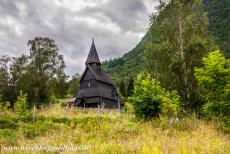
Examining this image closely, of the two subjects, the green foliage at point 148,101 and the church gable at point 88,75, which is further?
the church gable at point 88,75

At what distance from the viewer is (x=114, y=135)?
14008 millimetres

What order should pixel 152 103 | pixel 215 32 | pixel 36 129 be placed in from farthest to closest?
pixel 215 32 < pixel 152 103 < pixel 36 129

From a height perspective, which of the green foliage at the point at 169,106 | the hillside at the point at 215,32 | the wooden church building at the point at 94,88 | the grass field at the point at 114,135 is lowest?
the grass field at the point at 114,135

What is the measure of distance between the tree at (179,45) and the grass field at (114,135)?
4517 mm

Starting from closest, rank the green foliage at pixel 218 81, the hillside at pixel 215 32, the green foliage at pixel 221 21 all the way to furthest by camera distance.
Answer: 1. the green foliage at pixel 218 81
2. the green foliage at pixel 221 21
3. the hillside at pixel 215 32

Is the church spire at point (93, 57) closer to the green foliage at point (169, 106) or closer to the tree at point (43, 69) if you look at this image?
the tree at point (43, 69)

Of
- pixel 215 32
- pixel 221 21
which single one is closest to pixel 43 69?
pixel 215 32

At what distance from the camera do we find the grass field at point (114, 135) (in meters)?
10.2

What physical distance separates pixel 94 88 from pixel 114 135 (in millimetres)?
37009

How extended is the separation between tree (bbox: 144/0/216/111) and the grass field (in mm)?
4517

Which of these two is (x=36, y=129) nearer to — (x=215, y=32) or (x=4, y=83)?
(x=4, y=83)

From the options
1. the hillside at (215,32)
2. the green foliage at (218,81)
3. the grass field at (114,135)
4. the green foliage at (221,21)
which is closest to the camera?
the grass field at (114,135)

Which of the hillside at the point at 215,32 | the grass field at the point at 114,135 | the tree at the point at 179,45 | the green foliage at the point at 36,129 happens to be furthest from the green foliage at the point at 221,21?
the green foliage at the point at 36,129

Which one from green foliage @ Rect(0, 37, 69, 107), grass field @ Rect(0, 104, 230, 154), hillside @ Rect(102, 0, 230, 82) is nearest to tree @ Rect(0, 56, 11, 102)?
green foliage @ Rect(0, 37, 69, 107)
